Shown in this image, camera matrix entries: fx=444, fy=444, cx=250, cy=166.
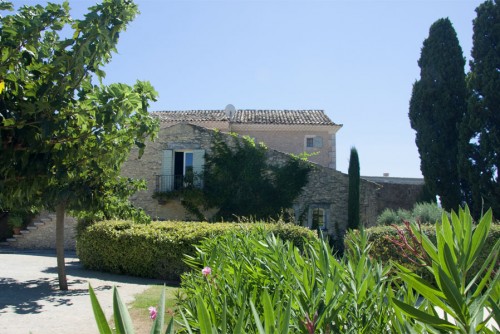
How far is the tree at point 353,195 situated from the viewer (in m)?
19.1

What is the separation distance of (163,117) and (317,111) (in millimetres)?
8572

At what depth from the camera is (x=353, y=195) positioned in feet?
63.6

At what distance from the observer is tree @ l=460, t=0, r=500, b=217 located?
16.6m

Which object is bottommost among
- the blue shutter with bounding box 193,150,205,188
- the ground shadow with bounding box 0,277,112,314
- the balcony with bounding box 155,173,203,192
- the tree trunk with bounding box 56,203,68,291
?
the ground shadow with bounding box 0,277,112,314

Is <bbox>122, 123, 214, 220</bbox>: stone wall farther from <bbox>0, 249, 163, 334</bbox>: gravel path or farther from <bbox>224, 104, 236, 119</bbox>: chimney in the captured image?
<bbox>0, 249, 163, 334</bbox>: gravel path

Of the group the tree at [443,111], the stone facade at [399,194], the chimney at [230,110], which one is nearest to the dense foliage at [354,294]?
the tree at [443,111]

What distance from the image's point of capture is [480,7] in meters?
17.7

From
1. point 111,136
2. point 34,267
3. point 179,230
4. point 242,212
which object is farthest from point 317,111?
point 111,136

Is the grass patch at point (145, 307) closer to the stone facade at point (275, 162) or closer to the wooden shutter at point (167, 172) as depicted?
the wooden shutter at point (167, 172)

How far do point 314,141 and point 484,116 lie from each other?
801 cm

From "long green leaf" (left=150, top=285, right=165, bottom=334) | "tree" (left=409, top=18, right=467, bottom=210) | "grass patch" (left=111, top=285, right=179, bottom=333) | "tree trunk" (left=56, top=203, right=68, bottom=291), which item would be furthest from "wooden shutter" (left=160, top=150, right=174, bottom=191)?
"long green leaf" (left=150, top=285, right=165, bottom=334)

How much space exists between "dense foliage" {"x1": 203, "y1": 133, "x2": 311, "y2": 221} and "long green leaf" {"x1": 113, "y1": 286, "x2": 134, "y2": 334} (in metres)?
18.6

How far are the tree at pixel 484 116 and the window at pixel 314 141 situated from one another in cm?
690

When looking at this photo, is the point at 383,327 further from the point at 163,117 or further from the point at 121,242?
the point at 163,117
